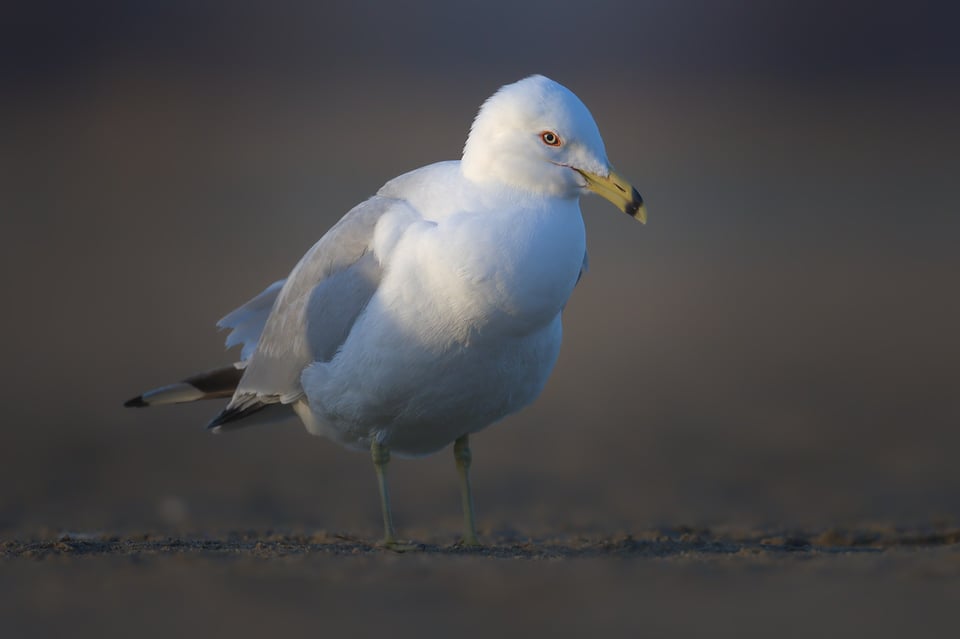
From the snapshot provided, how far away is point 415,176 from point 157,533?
2661 mm

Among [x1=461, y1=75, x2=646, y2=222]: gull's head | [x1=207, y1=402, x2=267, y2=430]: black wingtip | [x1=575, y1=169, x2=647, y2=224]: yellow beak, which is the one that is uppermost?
[x1=461, y1=75, x2=646, y2=222]: gull's head

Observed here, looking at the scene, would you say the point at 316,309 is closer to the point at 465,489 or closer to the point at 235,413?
the point at 235,413

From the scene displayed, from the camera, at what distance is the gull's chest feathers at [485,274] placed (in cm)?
572

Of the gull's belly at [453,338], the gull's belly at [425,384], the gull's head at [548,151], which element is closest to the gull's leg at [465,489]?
the gull's belly at [425,384]

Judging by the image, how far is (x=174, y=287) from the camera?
15445mm

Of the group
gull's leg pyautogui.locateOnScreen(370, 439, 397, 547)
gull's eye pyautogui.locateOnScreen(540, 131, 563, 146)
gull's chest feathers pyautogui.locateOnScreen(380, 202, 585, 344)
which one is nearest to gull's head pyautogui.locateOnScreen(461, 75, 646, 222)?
gull's eye pyautogui.locateOnScreen(540, 131, 563, 146)

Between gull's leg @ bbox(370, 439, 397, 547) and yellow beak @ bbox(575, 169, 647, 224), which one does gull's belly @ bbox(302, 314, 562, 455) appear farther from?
yellow beak @ bbox(575, 169, 647, 224)

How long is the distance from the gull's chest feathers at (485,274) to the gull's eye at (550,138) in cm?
24

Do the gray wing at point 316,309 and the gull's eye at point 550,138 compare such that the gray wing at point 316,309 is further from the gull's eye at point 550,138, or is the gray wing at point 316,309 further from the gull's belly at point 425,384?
the gull's eye at point 550,138

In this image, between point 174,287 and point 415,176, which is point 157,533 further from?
point 174,287

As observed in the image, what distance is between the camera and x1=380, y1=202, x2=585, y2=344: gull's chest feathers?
5723 mm

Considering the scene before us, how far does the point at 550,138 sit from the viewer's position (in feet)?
19.4

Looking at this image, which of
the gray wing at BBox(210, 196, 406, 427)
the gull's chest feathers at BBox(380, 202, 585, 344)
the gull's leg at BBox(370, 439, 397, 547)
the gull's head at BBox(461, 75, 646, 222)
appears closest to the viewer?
the gull's chest feathers at BBox(380, 202, 585, 344)

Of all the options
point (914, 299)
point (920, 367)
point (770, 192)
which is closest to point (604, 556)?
point (920, 367)
